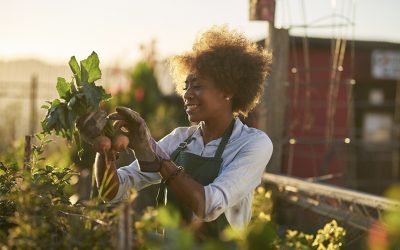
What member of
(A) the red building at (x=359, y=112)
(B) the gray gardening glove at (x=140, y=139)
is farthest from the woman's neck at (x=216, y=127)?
(A) the red building at (x=359, y=112)

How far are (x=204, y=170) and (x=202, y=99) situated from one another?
0.91 feet

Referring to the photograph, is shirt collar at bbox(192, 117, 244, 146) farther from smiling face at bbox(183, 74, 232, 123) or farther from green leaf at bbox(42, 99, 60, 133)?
green leaf at bbox(42, 99, 60, 133)

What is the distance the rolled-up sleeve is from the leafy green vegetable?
0.50 metres

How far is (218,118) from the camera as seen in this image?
3180mm

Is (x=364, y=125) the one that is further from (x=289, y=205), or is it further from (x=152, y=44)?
(x=289, y=205)

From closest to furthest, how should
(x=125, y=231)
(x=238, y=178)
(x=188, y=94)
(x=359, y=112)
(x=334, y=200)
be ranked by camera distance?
1. (x=125, y=231)
2. (x=238, y=178)
3. (x=188, y=94)
4. (x=334, y=200)
5. (x=359, y=112)

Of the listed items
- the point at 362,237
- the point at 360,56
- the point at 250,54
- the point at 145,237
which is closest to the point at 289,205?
the point at 362,237

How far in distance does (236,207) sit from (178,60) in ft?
2.29

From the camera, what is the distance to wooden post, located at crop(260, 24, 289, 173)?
19.4 ft

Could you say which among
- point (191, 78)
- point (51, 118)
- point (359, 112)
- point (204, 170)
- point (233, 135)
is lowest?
point (359, 112)

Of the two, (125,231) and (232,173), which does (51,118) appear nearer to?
(232,173)

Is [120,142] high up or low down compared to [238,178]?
up

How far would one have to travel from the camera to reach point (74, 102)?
7.95 ft

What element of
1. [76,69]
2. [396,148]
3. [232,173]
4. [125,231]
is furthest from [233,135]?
[396,148]
